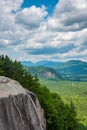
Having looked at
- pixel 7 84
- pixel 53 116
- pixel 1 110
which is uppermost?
pixel 7 84

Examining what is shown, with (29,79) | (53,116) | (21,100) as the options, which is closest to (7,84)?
(21,100)

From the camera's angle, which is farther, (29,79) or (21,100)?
(29,79)

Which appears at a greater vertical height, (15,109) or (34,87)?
(34,87)

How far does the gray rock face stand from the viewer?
38688 mm

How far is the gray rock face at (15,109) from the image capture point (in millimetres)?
38688

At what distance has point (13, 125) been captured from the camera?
39.6 meters

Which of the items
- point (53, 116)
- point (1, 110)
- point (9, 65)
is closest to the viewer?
point (1, 110)

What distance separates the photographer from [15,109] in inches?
1608

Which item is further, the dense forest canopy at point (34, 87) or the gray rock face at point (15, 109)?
the dense forest canopy at point (34, 87)

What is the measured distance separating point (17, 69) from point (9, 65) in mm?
2305

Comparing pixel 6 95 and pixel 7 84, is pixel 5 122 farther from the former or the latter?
pixel 7 84

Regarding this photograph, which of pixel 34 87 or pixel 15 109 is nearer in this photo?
pixel 15 109

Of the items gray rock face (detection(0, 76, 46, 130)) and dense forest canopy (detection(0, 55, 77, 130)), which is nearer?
gray rock face (detection(0, 76, 46, 130))

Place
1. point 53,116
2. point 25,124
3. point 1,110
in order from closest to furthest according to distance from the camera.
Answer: point 1,110
point 25,124
point 53,116
